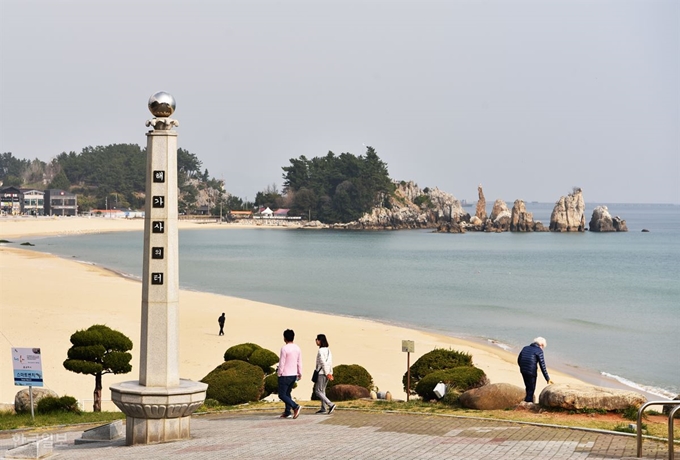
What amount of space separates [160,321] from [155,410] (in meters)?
1.41

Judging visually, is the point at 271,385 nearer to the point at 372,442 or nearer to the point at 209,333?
the point at 372,442

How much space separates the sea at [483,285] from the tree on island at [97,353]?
18.5m

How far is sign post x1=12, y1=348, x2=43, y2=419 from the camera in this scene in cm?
1705

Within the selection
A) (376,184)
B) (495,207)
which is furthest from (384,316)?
(495,207)

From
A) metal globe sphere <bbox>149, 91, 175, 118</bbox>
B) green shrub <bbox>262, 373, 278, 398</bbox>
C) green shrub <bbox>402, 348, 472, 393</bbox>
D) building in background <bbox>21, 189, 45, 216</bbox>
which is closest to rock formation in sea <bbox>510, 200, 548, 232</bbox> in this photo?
building in background <bbox>21, 189, 45, 216</bbox>

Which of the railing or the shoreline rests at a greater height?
the railing

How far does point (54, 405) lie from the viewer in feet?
61.6

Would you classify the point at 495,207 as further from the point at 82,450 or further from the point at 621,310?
the point at 82,450

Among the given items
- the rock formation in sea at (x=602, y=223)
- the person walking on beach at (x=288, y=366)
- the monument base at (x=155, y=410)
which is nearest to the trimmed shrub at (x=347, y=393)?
the person walking on beach at (x=288, y=366)

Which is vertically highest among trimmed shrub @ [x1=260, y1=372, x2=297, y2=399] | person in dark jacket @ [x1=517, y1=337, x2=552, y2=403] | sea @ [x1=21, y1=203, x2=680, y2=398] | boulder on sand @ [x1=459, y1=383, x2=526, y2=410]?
person in dark jacket @ [x1=517, y1=337, x2=552, y2=403]

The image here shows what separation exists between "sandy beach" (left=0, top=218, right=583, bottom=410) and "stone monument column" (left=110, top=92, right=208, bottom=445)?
26.2ft

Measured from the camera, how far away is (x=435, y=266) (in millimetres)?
94875

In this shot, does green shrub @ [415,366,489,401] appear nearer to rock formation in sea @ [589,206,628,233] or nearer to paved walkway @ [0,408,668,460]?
paved walkway @ [0,408,668,460]

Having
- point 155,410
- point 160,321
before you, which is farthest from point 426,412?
point 160,321
